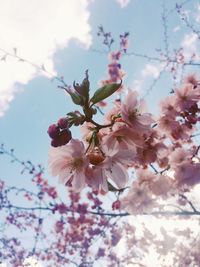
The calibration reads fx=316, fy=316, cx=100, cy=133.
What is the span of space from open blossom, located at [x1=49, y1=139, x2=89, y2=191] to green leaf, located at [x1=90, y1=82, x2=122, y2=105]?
20 cm

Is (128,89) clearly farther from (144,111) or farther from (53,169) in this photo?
(53,169)

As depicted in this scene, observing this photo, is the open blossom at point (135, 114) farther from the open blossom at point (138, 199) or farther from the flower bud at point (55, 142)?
the open blossom at point (138, 199)

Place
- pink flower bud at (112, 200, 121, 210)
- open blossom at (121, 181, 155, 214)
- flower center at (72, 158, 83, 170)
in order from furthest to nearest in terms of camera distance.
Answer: pink flower bud at (112, 200, 121, 210), open blossom at (121, 181, 155, 214), flower center at (72, 158, 83, 170)

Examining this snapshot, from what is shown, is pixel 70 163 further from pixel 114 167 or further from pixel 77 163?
pixel 114 167

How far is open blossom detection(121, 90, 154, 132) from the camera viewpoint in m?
1.51

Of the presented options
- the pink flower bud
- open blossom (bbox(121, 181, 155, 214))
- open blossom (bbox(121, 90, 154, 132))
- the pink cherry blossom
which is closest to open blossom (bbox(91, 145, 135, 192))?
the pink cherry blossom

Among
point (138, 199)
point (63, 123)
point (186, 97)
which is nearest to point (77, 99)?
point (63, 123)

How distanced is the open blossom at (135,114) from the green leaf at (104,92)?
5.8 inches

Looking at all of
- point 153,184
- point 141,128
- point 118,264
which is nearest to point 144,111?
point 141,128

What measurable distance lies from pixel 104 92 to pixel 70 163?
0.39m

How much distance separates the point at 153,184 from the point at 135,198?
0.74 metres

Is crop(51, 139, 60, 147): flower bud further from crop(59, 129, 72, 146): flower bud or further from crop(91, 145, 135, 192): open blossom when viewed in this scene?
crop(91, 145, 135, 192): open blossom

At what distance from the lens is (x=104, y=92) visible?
55.2 inches

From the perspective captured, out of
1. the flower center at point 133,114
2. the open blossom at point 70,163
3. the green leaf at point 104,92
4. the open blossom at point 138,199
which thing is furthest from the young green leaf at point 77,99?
the open blossom at point 138,199
